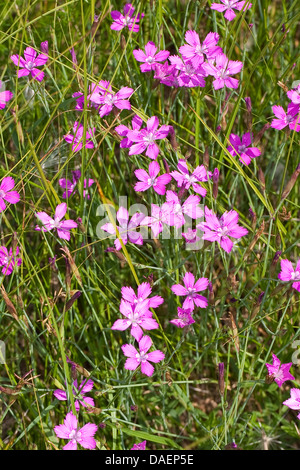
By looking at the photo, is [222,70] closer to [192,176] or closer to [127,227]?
[192,176]

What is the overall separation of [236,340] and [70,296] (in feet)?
1.23

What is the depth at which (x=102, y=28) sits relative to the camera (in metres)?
1.61

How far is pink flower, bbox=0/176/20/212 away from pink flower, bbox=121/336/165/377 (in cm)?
42

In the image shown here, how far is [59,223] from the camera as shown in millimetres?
1215

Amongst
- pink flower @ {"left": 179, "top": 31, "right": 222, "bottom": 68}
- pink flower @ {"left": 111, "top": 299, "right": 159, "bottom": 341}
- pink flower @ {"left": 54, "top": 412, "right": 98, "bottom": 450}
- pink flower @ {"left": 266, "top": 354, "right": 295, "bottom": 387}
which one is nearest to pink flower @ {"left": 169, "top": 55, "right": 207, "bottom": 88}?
pink flower @ {"left": 179, "top": 31, "right": 222, "bottom": 68}

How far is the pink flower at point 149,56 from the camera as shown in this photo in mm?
1282

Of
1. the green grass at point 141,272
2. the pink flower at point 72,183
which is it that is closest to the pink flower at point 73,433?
the green grass at point 141,272

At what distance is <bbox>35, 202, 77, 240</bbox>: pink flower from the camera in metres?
1.20

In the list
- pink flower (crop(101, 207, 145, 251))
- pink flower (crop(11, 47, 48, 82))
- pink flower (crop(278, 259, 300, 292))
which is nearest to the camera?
pink flower (crop(278, 259, 300, 292))

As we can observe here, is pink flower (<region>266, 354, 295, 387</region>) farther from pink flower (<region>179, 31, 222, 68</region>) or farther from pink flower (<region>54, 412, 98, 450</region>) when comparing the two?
pink flower (<region>179, 31, 222, 68</region>)

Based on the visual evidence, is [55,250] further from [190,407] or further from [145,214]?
[190,407]

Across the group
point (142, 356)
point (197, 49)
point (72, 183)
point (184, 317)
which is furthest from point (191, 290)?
point (197, 49)

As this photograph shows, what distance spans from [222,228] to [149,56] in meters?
0.49
